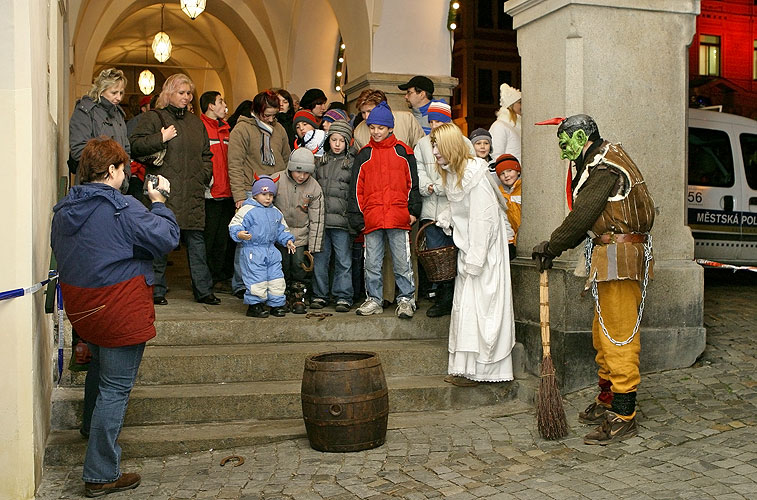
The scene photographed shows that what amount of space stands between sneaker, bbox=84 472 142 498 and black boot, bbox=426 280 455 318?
3176 mm

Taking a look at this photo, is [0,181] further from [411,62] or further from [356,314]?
[411,62]

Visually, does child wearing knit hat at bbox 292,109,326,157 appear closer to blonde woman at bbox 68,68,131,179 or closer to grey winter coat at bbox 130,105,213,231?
grey winter coat at bbox 130,105,213,231

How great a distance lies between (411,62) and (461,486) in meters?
7.48

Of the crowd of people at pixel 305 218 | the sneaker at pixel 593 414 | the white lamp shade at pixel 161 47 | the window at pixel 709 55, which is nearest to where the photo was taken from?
the crowd of people at pixel 305 218

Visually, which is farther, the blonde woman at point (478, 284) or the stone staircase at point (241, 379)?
the blonde woman at point (478, 284)

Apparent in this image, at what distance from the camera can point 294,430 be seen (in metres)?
6.18

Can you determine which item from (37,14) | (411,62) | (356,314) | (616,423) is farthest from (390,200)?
(411,62)

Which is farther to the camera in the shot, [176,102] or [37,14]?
[176,102]

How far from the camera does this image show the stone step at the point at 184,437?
18.7 ft

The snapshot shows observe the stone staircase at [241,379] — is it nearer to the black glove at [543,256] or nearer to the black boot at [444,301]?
the black boot at [444,301]

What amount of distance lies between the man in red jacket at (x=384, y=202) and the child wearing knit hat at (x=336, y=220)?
0.22 metres

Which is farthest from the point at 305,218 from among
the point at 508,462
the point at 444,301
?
the point at 508,462

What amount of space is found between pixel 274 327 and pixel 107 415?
2421mm

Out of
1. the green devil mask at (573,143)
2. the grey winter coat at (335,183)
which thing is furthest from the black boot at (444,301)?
the green devil mask at (573,143)
